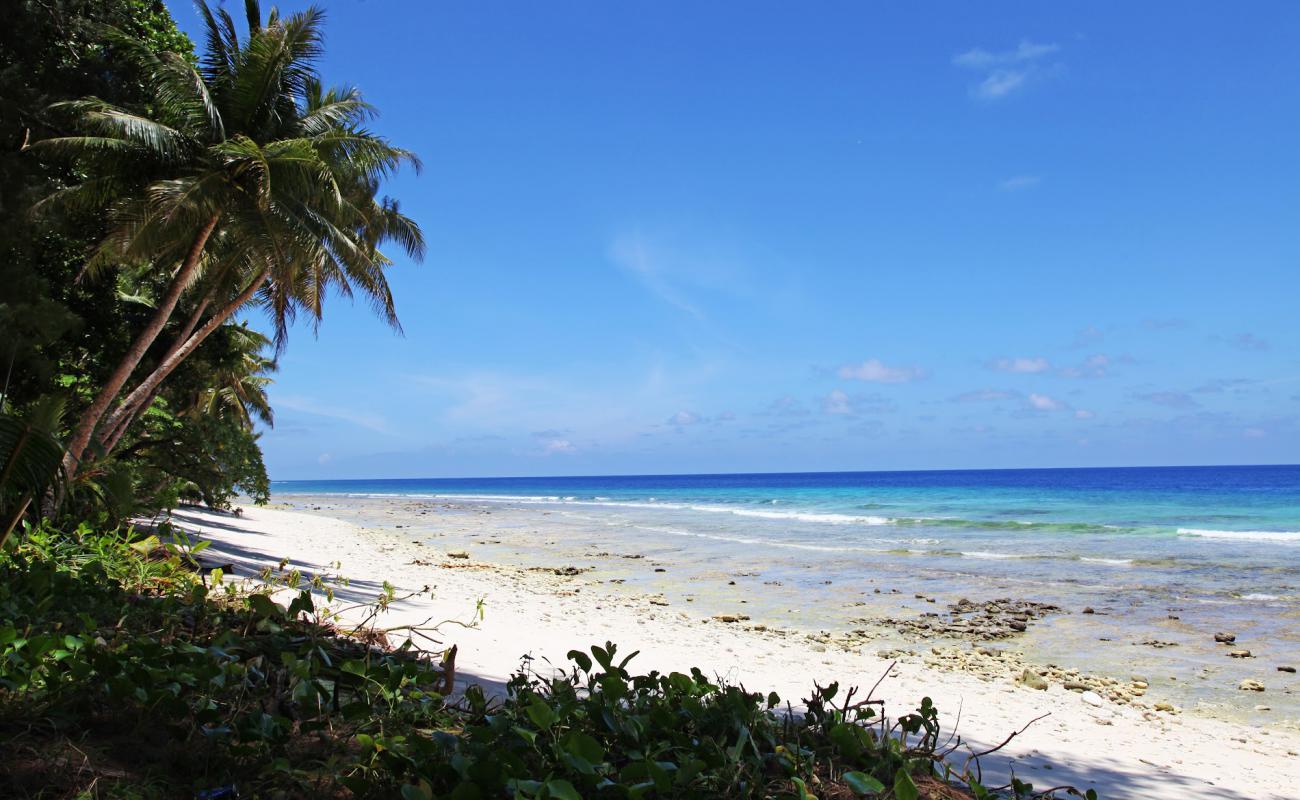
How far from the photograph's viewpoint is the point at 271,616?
11.6 ft

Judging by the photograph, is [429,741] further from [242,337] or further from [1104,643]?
[242,337]

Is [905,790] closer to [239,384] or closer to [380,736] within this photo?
[380,736]

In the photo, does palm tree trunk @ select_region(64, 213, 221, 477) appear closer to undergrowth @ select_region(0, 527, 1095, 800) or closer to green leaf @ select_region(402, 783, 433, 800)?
undergrowth @ select_region(0, 527, 1095, 800)

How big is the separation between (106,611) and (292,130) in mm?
11816

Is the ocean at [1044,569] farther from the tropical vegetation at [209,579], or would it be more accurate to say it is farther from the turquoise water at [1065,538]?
the tropical vegetation at [209,579]

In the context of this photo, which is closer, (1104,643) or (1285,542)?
(1104,643)

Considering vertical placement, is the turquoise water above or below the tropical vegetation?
below

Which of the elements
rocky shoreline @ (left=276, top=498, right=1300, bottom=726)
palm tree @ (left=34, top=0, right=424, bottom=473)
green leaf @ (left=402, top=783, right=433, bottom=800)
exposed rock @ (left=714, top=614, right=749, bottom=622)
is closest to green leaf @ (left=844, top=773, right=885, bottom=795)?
green leaf @ (left=402, top=783, right=433, bottom=800)

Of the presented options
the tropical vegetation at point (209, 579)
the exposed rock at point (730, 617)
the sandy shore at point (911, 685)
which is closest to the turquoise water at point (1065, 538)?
the exposed rock at point (730, 617)

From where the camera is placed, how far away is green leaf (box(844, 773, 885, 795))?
1898 mm

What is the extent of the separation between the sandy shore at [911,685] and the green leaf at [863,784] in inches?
61.3

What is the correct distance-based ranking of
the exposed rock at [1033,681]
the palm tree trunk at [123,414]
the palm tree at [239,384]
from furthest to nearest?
the palm tree at [239,384], the palm tree trunk at [123,414], the exposed rock at [1033,681]

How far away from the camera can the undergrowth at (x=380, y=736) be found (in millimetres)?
1970

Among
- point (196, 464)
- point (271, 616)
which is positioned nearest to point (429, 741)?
point (271, 616)
